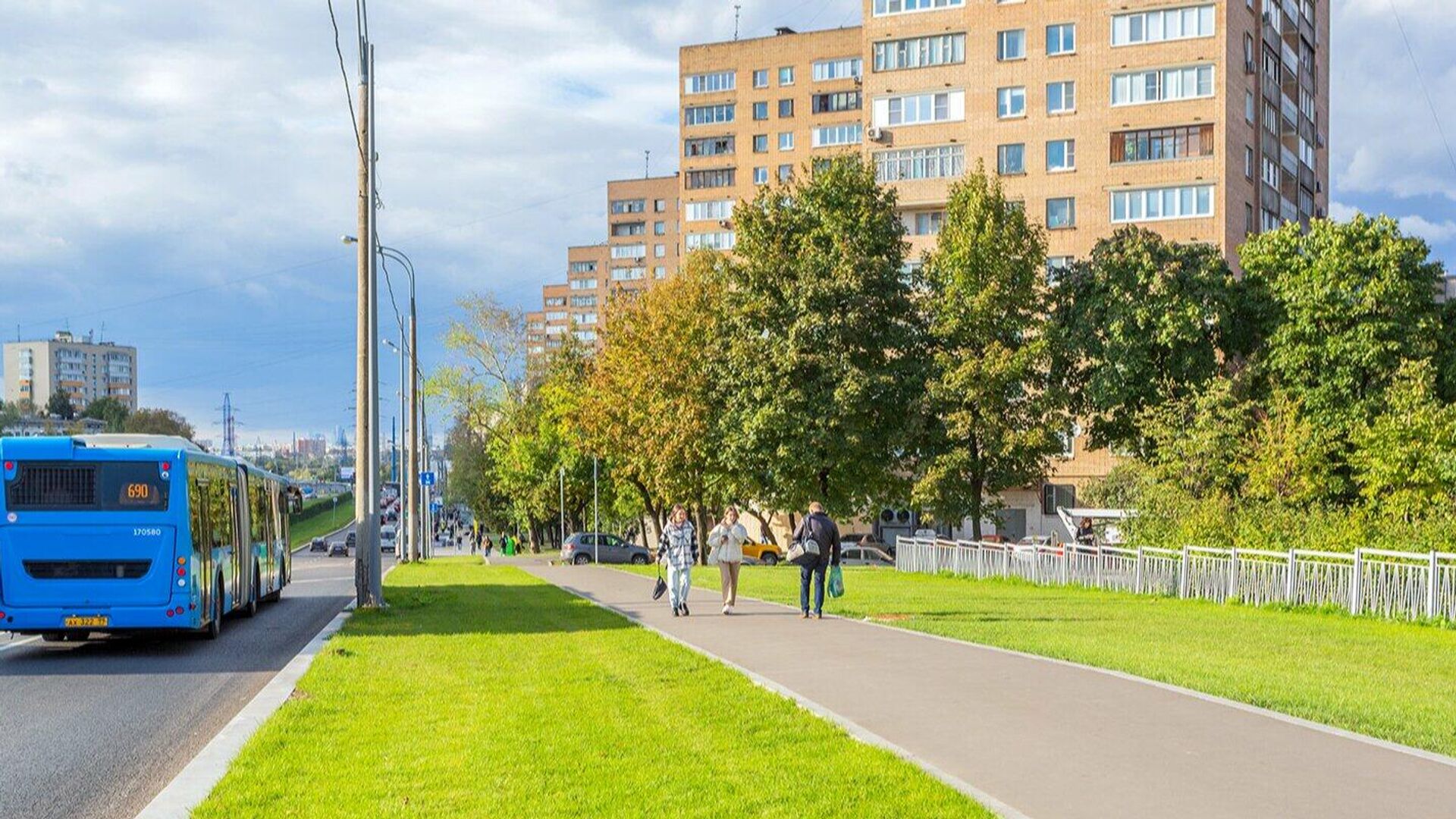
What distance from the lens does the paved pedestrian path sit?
806cm

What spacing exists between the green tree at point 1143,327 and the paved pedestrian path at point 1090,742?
31.6 meters

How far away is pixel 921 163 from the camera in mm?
67938

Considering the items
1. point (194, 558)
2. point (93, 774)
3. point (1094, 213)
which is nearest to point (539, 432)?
point (1094, 213)

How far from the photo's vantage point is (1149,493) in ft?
120

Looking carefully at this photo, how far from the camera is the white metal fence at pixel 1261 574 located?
2309cm

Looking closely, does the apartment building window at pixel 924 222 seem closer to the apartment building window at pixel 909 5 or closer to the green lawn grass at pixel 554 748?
the apartment building window at pixel 909 5

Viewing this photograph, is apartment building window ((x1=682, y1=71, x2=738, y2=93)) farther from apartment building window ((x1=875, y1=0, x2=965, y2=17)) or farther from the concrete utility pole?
the concrete utility pole

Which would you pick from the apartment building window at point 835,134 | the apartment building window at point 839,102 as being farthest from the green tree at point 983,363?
the apartment building window at point 839,102

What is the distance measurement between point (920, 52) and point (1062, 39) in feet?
21.1

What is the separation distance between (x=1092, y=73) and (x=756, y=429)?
26.7m

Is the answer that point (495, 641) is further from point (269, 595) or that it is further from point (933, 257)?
point (933, 257)

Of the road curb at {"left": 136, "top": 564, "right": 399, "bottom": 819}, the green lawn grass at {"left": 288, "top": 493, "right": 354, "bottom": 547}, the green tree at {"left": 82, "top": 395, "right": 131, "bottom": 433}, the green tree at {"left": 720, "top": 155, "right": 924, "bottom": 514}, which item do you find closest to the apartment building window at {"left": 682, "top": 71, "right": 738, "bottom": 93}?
the green lawn grass at {"left": 288, "top": 493, "right": 354, "bottom": 547}

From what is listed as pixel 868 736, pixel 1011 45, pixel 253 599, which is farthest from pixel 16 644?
pixel 1011 45

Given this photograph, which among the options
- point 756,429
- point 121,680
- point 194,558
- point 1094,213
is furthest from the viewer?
point 1094,213
